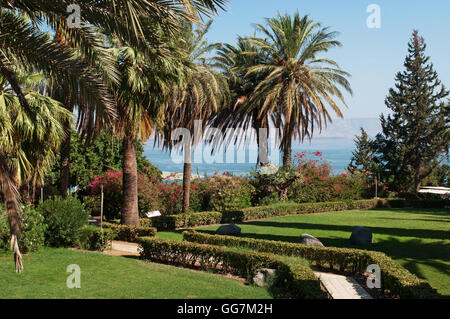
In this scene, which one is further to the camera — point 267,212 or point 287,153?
point 287,153

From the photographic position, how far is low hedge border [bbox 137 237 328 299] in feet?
26.0

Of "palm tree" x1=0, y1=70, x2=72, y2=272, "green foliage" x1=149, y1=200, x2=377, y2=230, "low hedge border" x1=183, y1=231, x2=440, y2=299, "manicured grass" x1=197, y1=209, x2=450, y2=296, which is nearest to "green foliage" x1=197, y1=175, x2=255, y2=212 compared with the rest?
"green foliage" x1=149, y1=200, x2=377, y2=230

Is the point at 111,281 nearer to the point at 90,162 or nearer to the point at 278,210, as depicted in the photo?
the point at 278,210

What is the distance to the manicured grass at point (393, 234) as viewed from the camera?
10727mm

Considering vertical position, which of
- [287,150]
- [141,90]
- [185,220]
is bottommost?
[185,220]

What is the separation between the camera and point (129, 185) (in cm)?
1525

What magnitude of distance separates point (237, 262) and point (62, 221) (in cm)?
514

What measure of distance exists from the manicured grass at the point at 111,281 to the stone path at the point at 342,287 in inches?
59.3

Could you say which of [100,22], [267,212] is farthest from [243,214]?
[100,22]

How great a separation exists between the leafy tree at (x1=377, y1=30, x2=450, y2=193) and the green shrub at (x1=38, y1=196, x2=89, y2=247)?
4132 centimetres

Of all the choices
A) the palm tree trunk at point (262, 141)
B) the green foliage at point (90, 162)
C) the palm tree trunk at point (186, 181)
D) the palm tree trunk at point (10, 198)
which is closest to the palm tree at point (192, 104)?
the palm tree trunk at point (186, 181)

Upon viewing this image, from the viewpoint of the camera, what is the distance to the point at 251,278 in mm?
9391
